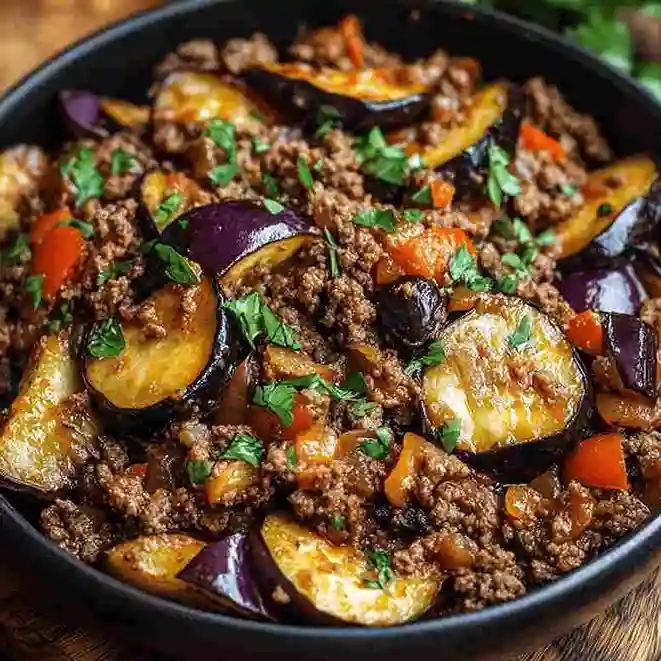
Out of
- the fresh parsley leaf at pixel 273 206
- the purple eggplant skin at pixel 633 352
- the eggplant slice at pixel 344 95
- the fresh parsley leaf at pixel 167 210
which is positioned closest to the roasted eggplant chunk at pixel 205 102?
the eggplant slice at pixel 344 95

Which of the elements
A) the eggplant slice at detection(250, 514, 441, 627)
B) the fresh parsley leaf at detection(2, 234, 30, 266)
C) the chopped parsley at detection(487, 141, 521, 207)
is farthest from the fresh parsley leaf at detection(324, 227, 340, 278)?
the fresh parsley leaf at detection(2, 234, 30, 266)

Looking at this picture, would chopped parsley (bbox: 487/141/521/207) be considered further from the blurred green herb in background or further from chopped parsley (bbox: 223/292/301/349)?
the blurred green herb in background

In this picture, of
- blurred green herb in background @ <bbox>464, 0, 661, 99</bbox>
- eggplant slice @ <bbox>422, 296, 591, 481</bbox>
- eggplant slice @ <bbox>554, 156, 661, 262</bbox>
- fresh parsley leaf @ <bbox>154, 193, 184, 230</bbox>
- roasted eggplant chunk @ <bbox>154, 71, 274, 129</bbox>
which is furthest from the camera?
blurred green herb in background @ <bbox>464, 0, 661, 99</bbox>

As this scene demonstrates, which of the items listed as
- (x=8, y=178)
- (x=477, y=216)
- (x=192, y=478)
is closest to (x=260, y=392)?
(x=192, y=478)

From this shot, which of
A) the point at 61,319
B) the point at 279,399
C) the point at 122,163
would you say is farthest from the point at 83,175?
→ the point at 279,399

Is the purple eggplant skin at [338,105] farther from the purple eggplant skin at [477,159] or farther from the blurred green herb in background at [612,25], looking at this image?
the blurred green herb in background at [612,25]

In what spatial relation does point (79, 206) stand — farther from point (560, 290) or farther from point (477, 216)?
point (560, 290)
